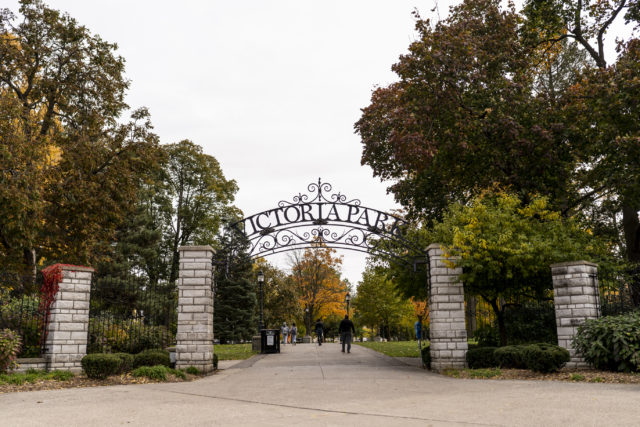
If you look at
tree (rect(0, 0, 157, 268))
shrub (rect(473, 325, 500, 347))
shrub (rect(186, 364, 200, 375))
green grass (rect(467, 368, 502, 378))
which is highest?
tree (rect(0, 0, 157, 268))

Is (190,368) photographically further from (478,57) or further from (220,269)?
(478,57)

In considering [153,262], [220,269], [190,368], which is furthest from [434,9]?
[153,262]

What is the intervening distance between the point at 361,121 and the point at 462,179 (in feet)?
15.3

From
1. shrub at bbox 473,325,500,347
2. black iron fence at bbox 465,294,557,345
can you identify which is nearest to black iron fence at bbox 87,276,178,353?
shrub at bbox 473,325,500,347

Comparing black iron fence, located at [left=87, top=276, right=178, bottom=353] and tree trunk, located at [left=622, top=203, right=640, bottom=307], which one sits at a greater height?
tree trunk, located at [left=622, top=203, right=640, bottom=307]

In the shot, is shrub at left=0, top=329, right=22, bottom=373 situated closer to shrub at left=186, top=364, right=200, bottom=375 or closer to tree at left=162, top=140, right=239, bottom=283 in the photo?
shrub at left=186, top=364, right=200, bottom=375

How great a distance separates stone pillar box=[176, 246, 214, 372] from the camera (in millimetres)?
12758

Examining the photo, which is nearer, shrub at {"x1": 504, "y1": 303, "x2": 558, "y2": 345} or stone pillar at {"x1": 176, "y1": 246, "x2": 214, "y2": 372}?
stone pillar at {"x1": 176, "y1": 246, "x2": 214, "y2": 372}

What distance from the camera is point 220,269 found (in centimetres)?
1449

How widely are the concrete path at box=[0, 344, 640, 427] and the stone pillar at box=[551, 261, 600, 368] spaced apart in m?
2.51

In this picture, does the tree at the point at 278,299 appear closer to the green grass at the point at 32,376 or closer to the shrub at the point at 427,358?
the shrub at the point at 427,358

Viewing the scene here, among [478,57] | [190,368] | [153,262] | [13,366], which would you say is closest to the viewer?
[13,366]

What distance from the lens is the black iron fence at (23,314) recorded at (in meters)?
11.4

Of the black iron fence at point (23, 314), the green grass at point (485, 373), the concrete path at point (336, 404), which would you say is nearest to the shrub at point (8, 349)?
the black iron fence at point (23, 314)
